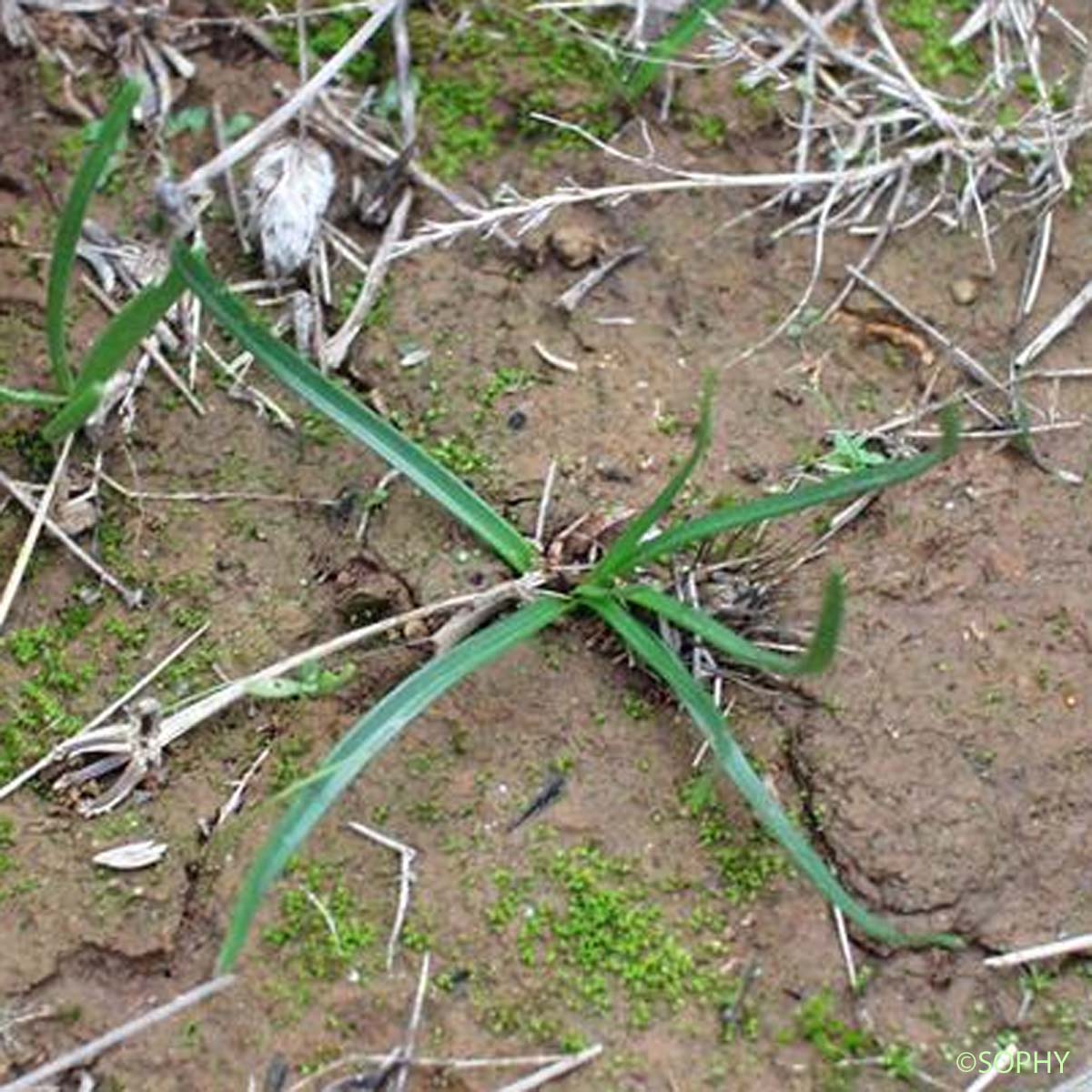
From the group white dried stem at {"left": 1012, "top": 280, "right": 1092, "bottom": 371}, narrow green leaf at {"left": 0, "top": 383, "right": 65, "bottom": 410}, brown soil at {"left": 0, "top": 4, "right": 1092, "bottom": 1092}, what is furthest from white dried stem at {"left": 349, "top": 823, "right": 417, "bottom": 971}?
white dried stem at {"left": 1012, "top": 280, "right": 1092, "bottom": 371}

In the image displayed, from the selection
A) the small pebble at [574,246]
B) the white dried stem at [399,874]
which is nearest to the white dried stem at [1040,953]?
the white dried stem at [399,874]

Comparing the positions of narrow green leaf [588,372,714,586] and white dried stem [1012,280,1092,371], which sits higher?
narrow green leaf [588,372,714,586]

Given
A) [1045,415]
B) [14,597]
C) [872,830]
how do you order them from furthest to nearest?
[1045,415] < [14,597] < [872,830]

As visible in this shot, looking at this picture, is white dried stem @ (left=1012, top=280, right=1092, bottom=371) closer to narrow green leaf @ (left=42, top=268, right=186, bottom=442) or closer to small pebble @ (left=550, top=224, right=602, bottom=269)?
small pebble @ (left=550, top=224, right=602, bottom=269)

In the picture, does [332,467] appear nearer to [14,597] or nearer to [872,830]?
[14,597]

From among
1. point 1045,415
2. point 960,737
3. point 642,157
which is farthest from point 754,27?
point 960,737

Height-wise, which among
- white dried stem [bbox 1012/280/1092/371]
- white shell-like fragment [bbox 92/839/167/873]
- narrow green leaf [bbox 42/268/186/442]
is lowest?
white shell-like fragment [bbox 92/839/167/873]
